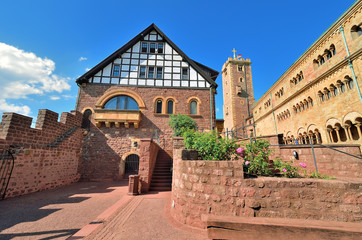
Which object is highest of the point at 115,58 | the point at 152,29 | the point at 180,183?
the point at 152,29

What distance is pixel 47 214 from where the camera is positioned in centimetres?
474

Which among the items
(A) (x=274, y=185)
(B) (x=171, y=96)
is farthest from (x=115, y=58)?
(A) (x=274, y=185)

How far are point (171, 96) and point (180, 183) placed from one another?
10.1 m

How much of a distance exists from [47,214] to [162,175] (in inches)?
203

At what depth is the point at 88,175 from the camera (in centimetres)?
1135

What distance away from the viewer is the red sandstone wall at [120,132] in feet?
37.8

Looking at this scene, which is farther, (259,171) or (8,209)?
(8,209)

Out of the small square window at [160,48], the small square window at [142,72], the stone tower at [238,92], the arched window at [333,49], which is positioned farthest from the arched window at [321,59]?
the stone tower at [238,92]

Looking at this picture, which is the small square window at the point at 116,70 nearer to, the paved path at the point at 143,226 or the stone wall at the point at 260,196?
the paved path at the point at 143,226

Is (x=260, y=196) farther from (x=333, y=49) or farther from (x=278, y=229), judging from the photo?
(x=333, y=49)

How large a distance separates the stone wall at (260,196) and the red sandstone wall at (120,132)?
8550 mm

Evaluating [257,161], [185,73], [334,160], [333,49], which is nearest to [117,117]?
[185,73]

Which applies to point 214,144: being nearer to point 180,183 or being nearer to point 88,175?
point 180,183

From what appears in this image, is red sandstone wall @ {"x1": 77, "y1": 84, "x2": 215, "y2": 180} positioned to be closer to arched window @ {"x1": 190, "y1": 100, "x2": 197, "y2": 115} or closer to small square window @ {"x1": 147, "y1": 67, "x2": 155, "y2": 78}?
arched window @ {"x1": 190, "y1": 100, "x2": 197, "y2": 115}
